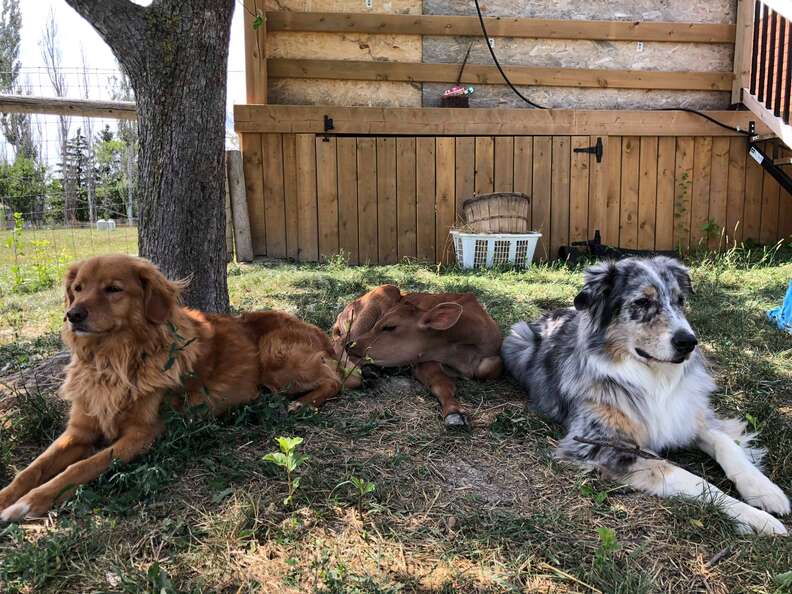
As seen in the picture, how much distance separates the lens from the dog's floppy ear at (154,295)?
107 inches

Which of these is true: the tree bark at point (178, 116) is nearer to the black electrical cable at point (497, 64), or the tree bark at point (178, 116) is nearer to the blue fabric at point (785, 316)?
the blue fabric at point (785, 316)

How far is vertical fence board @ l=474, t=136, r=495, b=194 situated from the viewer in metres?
7.92

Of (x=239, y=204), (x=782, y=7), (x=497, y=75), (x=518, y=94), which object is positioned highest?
(x=782, y=7)

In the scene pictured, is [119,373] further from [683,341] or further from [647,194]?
[647,194]

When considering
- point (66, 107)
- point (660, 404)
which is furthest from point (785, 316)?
point (66, 107)

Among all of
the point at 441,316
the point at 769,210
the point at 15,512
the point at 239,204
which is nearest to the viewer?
the point at 15,512

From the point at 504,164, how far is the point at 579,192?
44.1 inches

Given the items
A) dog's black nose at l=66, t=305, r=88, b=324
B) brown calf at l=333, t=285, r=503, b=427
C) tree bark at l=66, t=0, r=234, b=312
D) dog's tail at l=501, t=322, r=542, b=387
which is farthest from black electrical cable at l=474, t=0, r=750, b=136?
dog's black nose at l=66, t=305, r=88, b=324

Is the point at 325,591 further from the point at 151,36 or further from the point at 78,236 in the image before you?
the point at 78,236

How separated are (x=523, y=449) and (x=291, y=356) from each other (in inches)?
51.7

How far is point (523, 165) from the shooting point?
26.4 feet

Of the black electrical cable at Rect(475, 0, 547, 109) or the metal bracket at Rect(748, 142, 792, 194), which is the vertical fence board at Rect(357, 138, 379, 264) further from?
the metal bracket at Rect(748, 142, 792, 194)

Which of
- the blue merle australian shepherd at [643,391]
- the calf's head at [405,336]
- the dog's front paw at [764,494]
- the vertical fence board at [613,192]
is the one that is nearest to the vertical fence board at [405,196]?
the vertical fence board at [613,192]

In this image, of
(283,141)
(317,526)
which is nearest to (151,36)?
(317,526)
